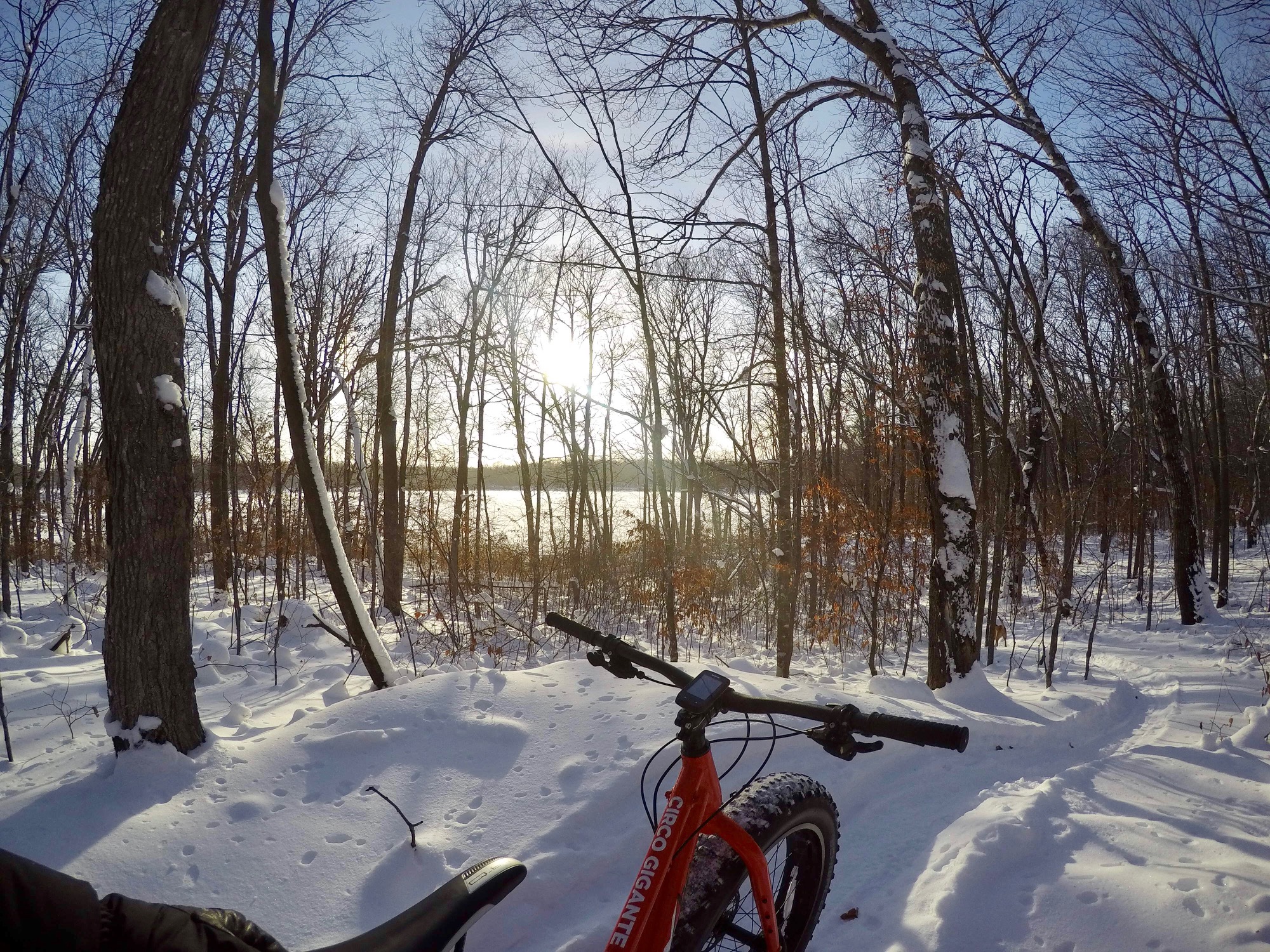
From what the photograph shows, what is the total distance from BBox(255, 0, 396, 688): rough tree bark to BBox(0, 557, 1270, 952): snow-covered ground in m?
0.80

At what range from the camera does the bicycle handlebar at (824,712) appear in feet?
5.56

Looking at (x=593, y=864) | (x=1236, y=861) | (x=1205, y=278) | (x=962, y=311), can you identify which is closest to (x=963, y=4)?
(x=962, y=311)

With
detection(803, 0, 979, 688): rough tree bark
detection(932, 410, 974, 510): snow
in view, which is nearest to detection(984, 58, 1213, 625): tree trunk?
detection(803, 0, 979, 688): rough tree bark

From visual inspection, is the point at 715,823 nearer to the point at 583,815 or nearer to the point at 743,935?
the point at 743,935

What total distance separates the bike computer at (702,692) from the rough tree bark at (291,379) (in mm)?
4212

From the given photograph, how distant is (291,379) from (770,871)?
4.83m

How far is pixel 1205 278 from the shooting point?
12461 millimetres

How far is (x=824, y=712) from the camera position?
186cm

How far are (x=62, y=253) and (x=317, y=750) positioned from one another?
15.1 metres

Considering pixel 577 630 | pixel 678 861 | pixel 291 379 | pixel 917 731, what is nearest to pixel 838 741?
pixel 917 731

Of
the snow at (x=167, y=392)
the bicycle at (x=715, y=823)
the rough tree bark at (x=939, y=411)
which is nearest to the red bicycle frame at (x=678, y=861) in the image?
the bicycle at (x=715, y=823)

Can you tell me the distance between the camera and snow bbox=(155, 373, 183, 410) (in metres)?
3.76

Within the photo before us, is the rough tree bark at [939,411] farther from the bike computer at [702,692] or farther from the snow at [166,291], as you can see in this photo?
the snow at [166,291]

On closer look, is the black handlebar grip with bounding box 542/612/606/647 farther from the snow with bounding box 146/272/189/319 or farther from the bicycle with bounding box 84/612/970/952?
the snow with bounding box 146/272/189/319
